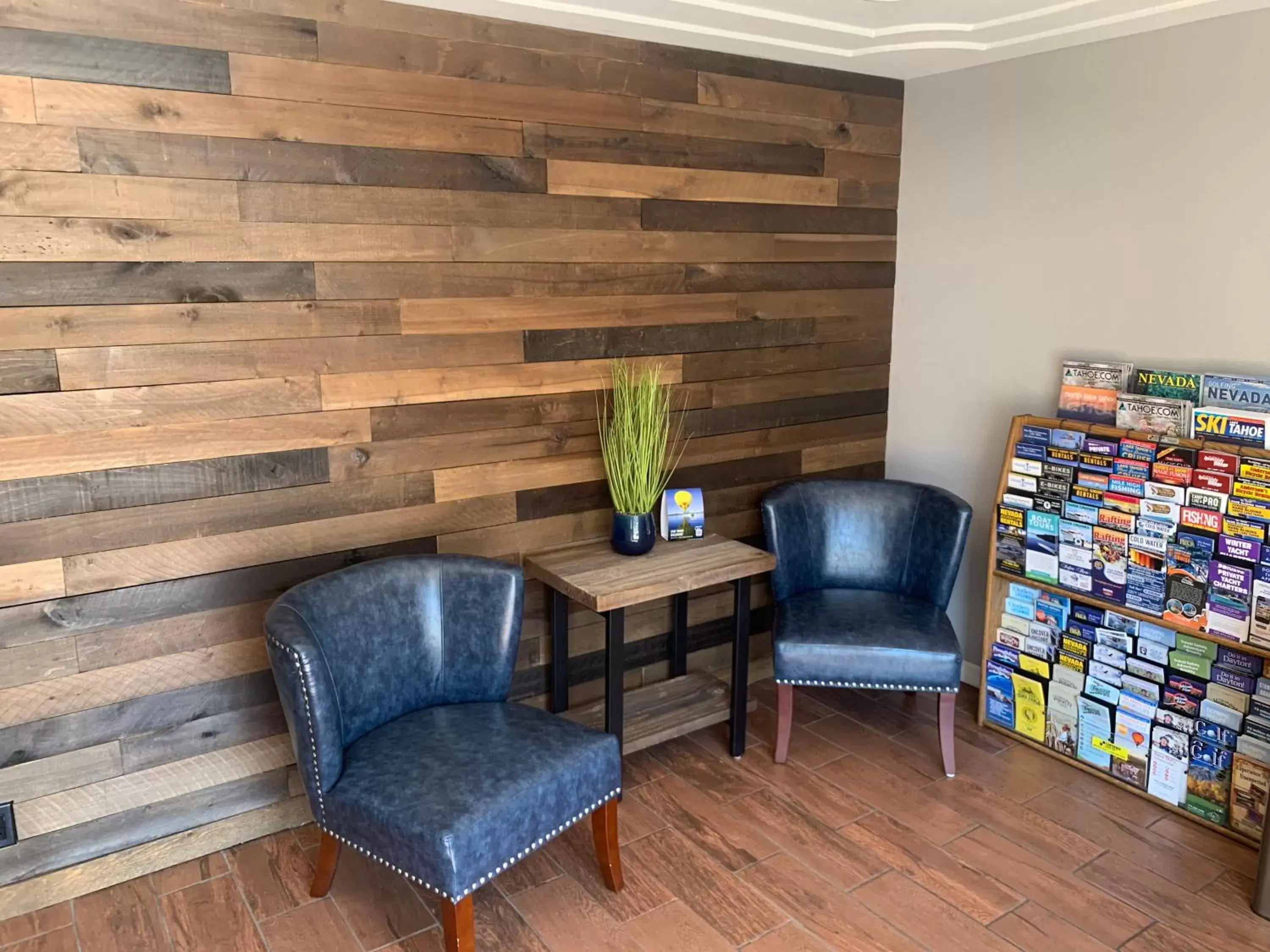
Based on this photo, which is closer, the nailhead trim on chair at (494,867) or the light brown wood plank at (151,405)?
the nailhead trim on chair at (494,867)

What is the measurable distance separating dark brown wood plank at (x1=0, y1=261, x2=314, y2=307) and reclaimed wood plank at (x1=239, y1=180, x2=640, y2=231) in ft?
0.48

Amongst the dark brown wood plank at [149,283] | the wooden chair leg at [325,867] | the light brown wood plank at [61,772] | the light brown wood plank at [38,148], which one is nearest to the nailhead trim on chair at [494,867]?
the wooden chair leg at [325,867]

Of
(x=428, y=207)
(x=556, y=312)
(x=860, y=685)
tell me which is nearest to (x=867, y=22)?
(x=556, y=312)

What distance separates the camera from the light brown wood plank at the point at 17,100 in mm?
2215

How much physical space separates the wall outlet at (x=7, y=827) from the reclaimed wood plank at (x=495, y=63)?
2043 millimetres

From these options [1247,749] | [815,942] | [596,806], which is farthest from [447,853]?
[1247,749]

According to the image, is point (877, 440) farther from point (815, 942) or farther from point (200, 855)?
point (200, 855)

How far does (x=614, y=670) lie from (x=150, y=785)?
4.19ft

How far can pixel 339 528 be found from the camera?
2.79 meters

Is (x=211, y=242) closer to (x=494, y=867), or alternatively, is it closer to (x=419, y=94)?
(x=419, y=94)

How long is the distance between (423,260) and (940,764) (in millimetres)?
2261

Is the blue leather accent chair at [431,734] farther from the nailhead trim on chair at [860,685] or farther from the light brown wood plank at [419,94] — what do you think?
the light brown wood plank at [419,94]

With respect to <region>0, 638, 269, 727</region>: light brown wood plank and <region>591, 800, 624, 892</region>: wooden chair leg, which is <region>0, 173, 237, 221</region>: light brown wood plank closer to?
<region>0, 638, 269, 727</region>: light brown wood plank

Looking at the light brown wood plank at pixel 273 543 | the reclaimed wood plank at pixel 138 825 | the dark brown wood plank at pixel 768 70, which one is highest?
the dark brown wood plank at pixel 768 70
